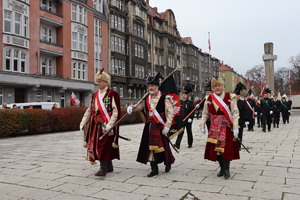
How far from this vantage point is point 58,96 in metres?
30.1

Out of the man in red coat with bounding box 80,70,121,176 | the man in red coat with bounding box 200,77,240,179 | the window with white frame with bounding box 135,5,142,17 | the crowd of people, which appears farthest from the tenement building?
the man in red coat with bounding box 200,77,240,179

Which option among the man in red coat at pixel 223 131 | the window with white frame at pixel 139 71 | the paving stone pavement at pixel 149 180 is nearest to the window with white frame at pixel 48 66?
the window with white frame at pixel 139 71

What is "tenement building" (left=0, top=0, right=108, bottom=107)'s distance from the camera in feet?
81.0

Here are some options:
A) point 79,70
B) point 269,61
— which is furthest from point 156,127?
point 79,70

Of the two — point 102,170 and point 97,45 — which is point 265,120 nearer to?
point 102,170

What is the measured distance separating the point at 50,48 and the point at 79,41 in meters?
4.28

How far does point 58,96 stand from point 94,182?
26.3m

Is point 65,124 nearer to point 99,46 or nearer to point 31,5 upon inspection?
point 31,5

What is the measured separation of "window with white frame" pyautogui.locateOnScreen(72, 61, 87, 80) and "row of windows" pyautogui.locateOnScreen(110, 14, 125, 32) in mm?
8146

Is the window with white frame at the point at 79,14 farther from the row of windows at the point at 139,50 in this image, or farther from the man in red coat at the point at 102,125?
the man in red coat at the point at 102,125

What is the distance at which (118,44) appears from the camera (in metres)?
39.5

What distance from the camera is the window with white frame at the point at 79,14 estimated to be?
3203cm

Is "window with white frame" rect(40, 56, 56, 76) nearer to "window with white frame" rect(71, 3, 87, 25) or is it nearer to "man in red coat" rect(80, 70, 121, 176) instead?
"window with white frame" rect(71, 3, 87, 25)

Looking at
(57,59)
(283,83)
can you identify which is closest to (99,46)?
(57,59)
